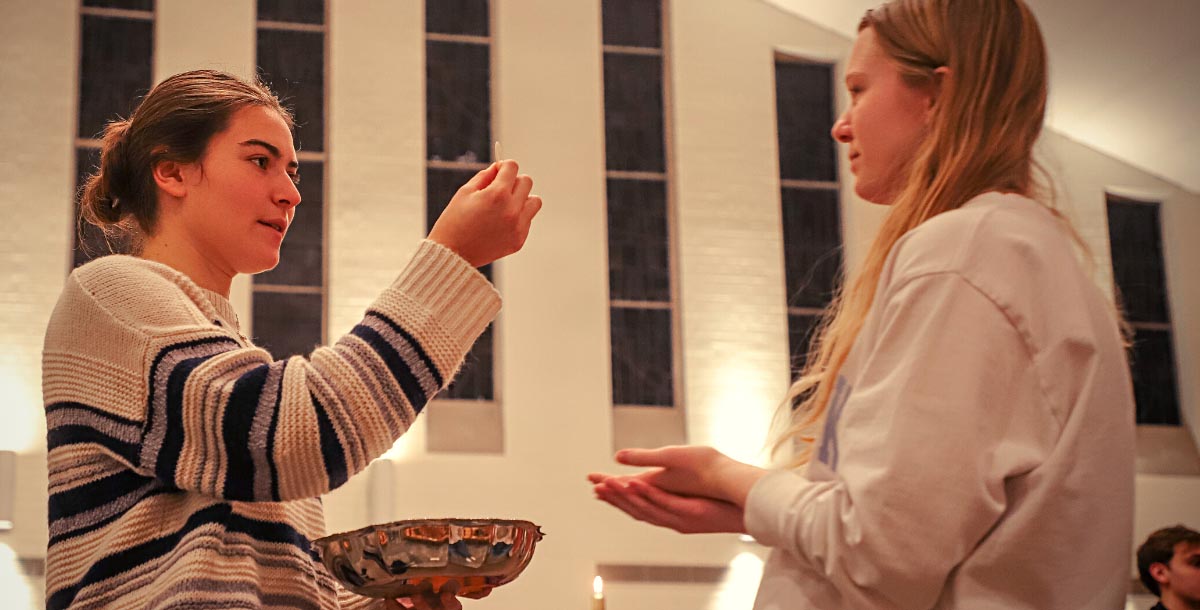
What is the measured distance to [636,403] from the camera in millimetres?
9938

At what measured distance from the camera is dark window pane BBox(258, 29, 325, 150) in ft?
32.5

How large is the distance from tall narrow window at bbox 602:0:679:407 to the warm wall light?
4.02 meters

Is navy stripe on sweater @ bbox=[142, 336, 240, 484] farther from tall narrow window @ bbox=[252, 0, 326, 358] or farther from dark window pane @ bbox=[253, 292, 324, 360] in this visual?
dark window pane @ bbox=[253, 292, 324, 360]

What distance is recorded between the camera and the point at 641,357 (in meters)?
10.1

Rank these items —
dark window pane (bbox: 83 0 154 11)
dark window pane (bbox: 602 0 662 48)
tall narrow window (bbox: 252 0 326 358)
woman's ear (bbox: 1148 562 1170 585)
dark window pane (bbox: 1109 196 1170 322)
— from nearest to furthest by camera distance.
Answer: woman's ear (bbox: 1148 562 1170 585), tall narrow window (bbox: 252 0 326 358), dark window pane (bbox: 83 0 154 11), dark window pane (bbox: 602 0 662 48), dark window pane (bbox: 1109 196 1170 322)

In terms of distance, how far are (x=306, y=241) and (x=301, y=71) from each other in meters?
1.29

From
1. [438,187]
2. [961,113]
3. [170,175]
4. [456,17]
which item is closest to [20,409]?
[438,187]

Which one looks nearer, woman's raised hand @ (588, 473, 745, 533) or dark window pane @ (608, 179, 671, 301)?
woman's raised hand @ (588, 473, 745, 533)

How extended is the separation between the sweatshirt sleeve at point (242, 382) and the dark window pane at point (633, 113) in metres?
8.45

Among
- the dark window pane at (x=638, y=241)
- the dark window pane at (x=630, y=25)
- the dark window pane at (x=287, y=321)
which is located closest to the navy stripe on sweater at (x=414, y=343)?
the dark window pane at (x=287, y=321)

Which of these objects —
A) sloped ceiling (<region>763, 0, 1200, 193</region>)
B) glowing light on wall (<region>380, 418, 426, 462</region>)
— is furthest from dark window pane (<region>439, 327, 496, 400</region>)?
sloped ceiling (<region>763, 0, 1200, 193</region>)

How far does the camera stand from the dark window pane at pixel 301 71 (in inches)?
390

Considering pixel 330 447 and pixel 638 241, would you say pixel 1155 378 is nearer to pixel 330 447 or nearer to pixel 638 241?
pixel 638 241

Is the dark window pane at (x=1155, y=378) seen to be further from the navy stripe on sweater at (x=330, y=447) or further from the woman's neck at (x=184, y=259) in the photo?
the navy stripe on sweater at (x=330, y=447)
